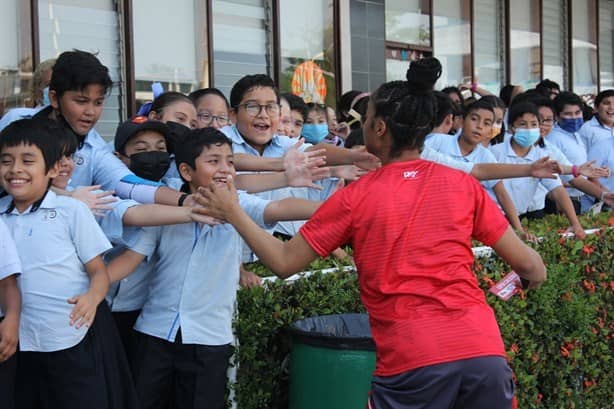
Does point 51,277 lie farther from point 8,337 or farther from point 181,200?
point 181,200

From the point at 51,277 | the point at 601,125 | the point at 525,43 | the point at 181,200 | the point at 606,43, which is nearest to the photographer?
the point at 51,277

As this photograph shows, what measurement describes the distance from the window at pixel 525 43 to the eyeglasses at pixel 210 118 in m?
9.87

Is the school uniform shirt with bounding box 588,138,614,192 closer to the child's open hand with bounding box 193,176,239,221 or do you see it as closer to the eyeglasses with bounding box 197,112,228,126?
the eyeglasses with bounding box 197,112,228,126

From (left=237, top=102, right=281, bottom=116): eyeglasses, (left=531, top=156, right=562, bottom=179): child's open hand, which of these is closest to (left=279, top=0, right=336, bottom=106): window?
(left=237, top=102, right=281, bottom=116): eyeglasses

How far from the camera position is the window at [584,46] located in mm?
15453

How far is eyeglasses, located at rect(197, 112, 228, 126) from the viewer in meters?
5.07

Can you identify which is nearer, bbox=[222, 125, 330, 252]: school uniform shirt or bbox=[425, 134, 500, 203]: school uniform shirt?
bbox=[222, 125, 330, 252]: school uniform shirt

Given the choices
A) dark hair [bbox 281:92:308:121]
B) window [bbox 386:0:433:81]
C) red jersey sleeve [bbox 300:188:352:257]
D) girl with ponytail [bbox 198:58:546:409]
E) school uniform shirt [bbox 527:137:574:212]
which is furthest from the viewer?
window [bbox 386:0:433:81]

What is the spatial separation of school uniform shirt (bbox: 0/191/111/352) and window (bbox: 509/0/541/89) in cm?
1177

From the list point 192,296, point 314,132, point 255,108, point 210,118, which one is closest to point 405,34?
point 314,132

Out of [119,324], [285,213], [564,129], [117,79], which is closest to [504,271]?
[285,213]

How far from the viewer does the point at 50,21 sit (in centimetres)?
766

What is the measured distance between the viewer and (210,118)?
511cm

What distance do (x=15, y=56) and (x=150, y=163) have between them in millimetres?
4085
